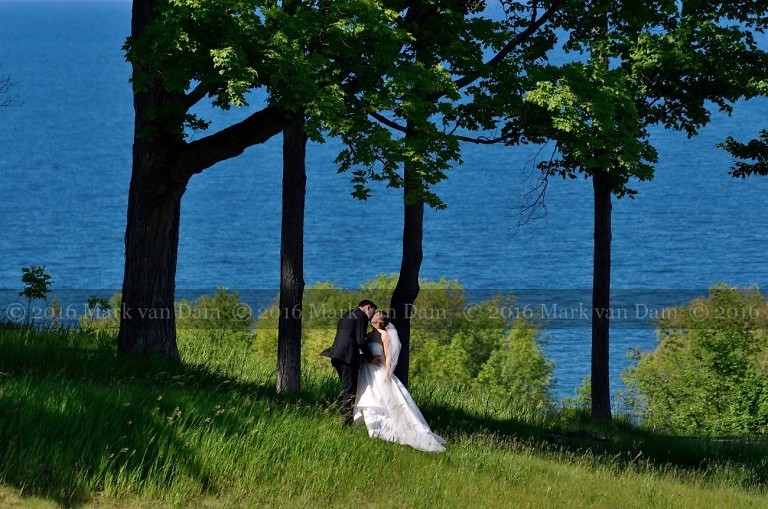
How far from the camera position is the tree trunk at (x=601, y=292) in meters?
22.7

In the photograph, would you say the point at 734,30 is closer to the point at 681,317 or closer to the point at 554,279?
the point at 681,317

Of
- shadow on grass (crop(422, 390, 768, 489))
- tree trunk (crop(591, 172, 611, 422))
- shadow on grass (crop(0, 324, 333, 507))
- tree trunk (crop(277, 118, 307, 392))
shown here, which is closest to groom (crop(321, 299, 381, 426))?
shadow on grass (crop(0, 324, 333, 507))

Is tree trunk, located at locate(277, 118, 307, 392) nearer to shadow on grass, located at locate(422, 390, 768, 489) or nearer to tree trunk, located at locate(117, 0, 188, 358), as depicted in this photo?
tree trunk, located at locate(117, 0, 188, 358)

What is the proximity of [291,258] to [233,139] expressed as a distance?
2694mm

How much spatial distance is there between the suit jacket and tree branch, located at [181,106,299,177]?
331 cm

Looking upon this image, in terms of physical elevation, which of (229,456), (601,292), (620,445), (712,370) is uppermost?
(601,292)

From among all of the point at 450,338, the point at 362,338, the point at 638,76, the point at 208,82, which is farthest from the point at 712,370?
the point at 208,82

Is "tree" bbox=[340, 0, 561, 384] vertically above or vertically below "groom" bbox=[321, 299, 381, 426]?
above

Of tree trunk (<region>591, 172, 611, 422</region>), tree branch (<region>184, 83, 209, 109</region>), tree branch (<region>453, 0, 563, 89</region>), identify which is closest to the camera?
tree branch (<region>184, 83, 209, 109</region>)

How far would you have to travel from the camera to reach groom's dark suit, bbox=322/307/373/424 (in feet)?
51.0

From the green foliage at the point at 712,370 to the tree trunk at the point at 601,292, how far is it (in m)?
32.9

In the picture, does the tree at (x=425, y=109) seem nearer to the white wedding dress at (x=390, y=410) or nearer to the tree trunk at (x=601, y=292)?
the white wedding dress at (x=390, y=410)

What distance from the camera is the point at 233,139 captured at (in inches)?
663

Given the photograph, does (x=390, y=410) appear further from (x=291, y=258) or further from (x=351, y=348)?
(x=291, y=258)
